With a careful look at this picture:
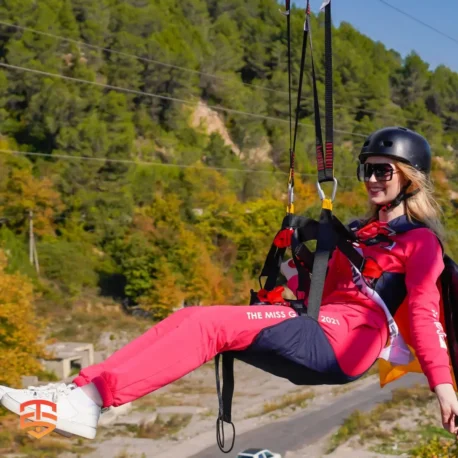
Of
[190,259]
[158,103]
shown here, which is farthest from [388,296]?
[158,103]

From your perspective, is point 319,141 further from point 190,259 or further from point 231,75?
point 231,75

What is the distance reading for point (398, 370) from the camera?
330 cm

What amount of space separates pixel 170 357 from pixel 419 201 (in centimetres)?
128

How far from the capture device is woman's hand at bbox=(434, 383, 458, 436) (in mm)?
2584

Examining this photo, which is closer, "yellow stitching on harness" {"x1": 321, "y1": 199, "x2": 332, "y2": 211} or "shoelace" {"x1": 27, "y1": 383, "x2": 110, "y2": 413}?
"shoelace" {"x1": 27, "y1": 383, "x2": 110, "y2": 413}

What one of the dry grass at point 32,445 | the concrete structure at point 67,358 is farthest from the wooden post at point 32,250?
the dry grass at point 32,445

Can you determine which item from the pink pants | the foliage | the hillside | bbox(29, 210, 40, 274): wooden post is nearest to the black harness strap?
the pink pants

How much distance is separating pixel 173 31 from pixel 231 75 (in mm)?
5223

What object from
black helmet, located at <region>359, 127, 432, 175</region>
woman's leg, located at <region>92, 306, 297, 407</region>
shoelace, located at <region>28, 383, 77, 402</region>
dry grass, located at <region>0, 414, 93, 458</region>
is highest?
black helmet, located at <region>359, 127, 432, 175</region>

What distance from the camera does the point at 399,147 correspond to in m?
3.19

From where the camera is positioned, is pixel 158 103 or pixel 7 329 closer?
pixel 7 329

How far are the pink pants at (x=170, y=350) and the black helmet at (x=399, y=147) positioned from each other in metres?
0.92

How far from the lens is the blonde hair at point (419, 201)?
10.5 ft

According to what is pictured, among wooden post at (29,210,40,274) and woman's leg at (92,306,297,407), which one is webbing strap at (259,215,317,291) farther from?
wooden post at (29,210,40,274)
